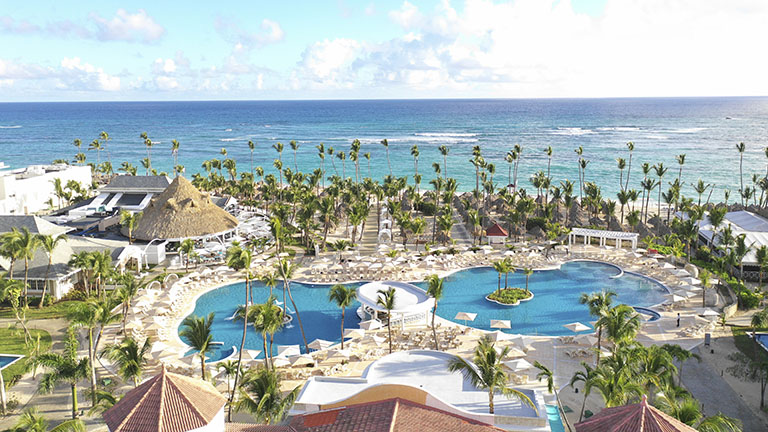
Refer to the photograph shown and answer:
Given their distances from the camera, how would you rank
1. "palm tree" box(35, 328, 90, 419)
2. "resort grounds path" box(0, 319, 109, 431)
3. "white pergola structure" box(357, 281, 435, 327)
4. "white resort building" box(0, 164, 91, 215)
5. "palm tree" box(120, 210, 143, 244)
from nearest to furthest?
"palm tree" box(35, 328, 90, 419)
"resort grounds path" box(0, 319, 109, 431)
"white pergola structure" box(357, 281, 435, 327)
"palm tree" box(120, 210, 143, 244)
"white resort building" box(0, 164, 91, 215)

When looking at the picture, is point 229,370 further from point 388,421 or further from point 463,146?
point 463,146

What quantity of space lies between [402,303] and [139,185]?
126 feet

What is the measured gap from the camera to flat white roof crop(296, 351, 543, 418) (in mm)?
19172

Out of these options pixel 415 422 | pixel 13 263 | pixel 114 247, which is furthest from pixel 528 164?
pixel 415 422

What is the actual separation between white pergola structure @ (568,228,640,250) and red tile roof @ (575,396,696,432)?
3342cm

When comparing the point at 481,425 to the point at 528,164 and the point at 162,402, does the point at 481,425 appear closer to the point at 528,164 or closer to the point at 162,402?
the point at 162,402

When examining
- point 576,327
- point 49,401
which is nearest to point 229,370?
point 49,401

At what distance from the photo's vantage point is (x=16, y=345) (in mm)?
28578

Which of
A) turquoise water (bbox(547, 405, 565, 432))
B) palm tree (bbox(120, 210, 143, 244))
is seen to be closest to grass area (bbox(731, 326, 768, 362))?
turquoise water (bbox(547, 405, 565, 432))

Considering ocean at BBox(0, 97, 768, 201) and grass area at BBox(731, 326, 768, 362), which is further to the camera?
ocean at BBox(0, 97, 768, 201)

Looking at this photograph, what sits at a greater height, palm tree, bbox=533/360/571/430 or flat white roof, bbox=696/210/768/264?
flat white roof, bbox=696/210/768/264

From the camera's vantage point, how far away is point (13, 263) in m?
34.5

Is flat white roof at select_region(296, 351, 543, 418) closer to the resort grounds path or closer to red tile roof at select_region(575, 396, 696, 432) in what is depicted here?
red tile roof at select_region(575, 396, 696, 432)

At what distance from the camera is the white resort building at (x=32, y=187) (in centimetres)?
5678
